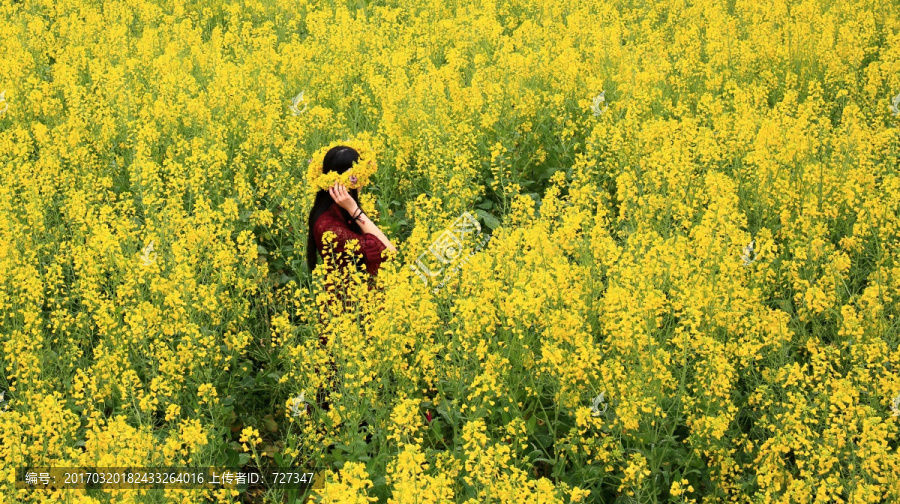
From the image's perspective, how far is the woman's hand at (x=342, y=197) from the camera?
509 centimetres

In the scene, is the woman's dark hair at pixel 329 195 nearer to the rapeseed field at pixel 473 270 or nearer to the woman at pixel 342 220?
the woman at pixel 342 220

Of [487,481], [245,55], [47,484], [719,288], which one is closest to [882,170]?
[719,288]

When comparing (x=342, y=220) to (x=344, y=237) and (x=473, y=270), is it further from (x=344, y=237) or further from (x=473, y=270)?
(x=473, y=270)

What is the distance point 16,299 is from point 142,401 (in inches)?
57.1

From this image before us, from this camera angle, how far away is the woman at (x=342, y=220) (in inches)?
200

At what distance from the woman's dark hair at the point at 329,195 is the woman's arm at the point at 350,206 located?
0.13 ft

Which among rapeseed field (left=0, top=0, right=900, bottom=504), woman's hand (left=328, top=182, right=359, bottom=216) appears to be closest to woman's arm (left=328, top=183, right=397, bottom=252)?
woman's hand (left=328, top=182, right=359, bottom=216)

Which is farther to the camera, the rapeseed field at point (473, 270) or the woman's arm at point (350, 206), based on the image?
the woman's arm at point (350, 206)

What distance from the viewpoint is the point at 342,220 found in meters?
5.16

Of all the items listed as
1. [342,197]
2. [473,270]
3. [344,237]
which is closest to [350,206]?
[342,197]

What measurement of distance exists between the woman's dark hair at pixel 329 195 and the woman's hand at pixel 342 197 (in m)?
0.05

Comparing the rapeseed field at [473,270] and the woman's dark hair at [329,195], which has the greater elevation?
the woman's dark hair at [329,195]

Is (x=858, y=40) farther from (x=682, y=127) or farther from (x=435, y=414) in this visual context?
(x=435, y=414)

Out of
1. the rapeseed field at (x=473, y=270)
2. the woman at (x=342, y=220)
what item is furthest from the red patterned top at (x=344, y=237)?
the rapeseed field at (x=473, y=270)
